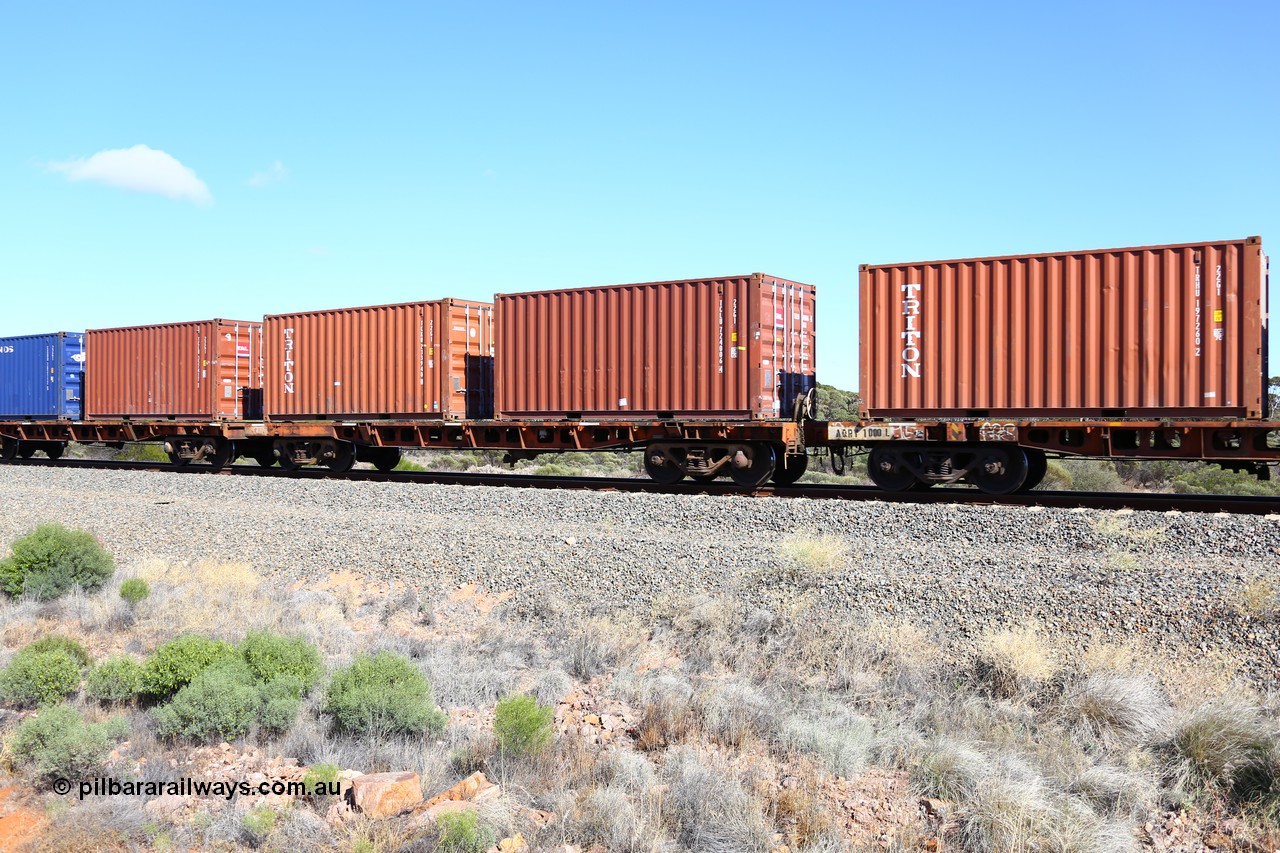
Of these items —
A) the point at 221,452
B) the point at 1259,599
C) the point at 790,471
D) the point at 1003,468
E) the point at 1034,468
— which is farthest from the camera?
the point at 221,452

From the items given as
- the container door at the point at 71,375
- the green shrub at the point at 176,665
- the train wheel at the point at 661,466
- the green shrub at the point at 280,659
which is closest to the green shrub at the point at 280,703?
the green shrub at the point at 280,659

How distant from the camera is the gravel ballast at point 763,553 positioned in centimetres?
762

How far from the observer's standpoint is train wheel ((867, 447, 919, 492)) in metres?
14.1

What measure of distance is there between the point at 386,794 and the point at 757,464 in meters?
10.8

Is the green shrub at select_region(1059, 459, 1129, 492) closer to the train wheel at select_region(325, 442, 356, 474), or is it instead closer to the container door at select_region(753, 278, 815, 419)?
the container door at select_region(753, 278, 815, 419)

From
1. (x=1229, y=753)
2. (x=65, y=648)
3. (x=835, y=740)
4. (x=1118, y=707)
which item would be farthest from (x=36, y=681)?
(x=1229, y=753)

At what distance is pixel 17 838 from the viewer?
476 cm

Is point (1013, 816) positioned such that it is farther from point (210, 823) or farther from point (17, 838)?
point (17, 838)

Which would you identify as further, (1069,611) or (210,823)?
(1069,611)

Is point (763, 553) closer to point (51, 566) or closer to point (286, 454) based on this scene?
point (51, 566)

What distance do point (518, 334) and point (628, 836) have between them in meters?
13.6

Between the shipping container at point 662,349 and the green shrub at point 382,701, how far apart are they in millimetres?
9566

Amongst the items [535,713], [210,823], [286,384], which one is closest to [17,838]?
[210,823]

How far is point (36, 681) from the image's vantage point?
6.48m
